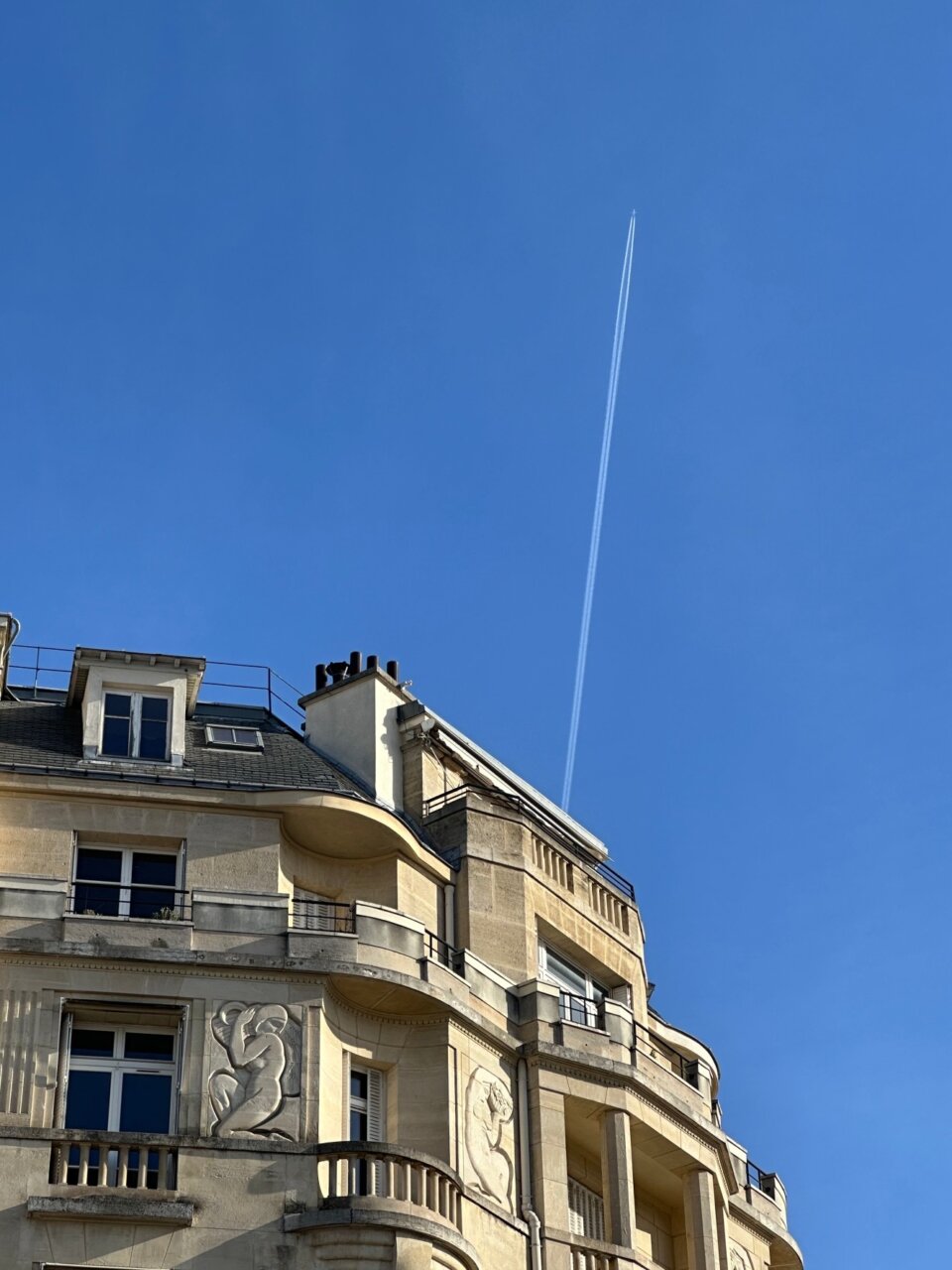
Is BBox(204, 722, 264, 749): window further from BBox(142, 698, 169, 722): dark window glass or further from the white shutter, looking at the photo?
the white shutter

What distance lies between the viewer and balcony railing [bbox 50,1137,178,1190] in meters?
40.3

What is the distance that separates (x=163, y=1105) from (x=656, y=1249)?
1144cm

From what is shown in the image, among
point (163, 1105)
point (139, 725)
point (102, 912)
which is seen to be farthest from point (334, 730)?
point (163, 1105)

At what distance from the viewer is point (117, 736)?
47594 millimetres

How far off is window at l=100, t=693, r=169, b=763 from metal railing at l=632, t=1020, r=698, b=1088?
10.1 metres

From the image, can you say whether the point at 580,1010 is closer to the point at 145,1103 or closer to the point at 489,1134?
the point at 489,1134

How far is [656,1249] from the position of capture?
4897 centimetres

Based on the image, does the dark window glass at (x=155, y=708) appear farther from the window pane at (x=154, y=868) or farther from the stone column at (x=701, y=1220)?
the stone column at (x=701, y=1220)

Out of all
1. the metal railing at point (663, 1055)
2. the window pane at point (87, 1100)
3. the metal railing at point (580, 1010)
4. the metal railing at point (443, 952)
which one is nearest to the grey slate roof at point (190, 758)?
the metal railing at point (443, 952)

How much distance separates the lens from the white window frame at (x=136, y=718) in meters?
47.2

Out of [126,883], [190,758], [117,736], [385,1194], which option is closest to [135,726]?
[117,736]

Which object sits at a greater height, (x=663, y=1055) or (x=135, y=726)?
(x=135, y=726)

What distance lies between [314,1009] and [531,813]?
8.98 m

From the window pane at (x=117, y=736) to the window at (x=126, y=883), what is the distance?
238 cm
